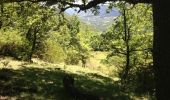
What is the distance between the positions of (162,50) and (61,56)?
160 feet

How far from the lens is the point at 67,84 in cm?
2034

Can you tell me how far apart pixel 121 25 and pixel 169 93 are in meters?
31.0

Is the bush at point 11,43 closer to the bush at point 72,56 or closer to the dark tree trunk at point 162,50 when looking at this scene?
the dark tree trunk at point 162,50

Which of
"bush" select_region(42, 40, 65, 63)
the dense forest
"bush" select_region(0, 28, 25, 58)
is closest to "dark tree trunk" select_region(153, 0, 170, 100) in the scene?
the dense forest

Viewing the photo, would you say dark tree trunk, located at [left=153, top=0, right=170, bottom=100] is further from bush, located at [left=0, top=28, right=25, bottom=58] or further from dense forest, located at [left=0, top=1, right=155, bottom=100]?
bush, located at [left=0, top=28, right=25, bottom=58]

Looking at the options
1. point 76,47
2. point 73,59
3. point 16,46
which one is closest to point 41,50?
point 16,46

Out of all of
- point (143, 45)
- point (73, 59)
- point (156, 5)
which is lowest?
point (73, 59)

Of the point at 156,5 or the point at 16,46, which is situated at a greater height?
the point at 156,5

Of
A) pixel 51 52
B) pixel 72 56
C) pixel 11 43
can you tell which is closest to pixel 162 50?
pixel 11 43

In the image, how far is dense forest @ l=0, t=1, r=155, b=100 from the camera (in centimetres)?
1819

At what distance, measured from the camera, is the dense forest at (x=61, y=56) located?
1819 cm

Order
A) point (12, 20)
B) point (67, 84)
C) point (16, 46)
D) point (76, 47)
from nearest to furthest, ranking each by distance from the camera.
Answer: point (67, 84)
point (12, 20)
point (16, 46)
point (76, 47)

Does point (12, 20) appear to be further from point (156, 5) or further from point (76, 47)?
point (76, 47)

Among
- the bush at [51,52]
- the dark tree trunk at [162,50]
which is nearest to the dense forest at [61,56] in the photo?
the bush at [51,52]
